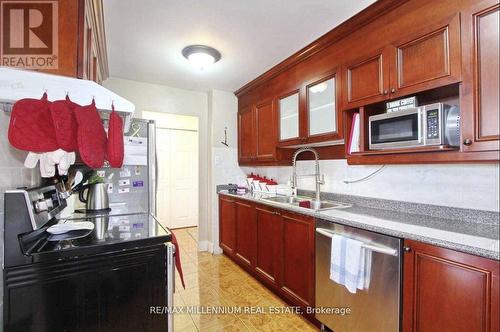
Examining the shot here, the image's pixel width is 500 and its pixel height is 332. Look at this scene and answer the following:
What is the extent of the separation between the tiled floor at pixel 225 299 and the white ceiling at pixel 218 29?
234 cm

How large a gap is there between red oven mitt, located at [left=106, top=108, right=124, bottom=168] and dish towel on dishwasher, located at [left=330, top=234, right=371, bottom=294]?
1395 millimetres

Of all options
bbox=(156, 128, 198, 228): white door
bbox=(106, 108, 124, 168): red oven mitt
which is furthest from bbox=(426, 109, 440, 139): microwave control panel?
bbox=(156, 128, 198, 228): white door

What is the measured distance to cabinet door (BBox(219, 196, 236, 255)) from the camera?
9.93 ft

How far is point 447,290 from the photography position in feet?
3.70

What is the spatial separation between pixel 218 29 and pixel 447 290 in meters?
2.22

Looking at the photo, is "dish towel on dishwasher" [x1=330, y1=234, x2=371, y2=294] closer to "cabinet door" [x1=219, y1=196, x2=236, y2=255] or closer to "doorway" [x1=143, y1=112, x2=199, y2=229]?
"cabinet door" [x1=219, y1=196, x2=236, y2=255]

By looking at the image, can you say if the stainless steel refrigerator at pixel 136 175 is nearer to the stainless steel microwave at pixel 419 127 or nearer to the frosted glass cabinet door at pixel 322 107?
the frosted glass cabinet door at pixel 322 107

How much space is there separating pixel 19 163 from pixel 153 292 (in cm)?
92

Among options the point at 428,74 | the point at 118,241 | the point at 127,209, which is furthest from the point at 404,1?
the point at 127,209

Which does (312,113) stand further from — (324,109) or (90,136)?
(90,136)

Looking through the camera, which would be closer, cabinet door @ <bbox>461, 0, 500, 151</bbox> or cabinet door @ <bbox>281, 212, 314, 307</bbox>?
cabinet door @ <bbox>461, 0, 500, 151</bbox>

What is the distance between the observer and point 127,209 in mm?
2090

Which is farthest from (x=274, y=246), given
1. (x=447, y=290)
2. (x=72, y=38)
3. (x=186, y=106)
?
(x=186, y=106)

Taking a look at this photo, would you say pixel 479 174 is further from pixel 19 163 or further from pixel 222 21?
pixel 19 163
